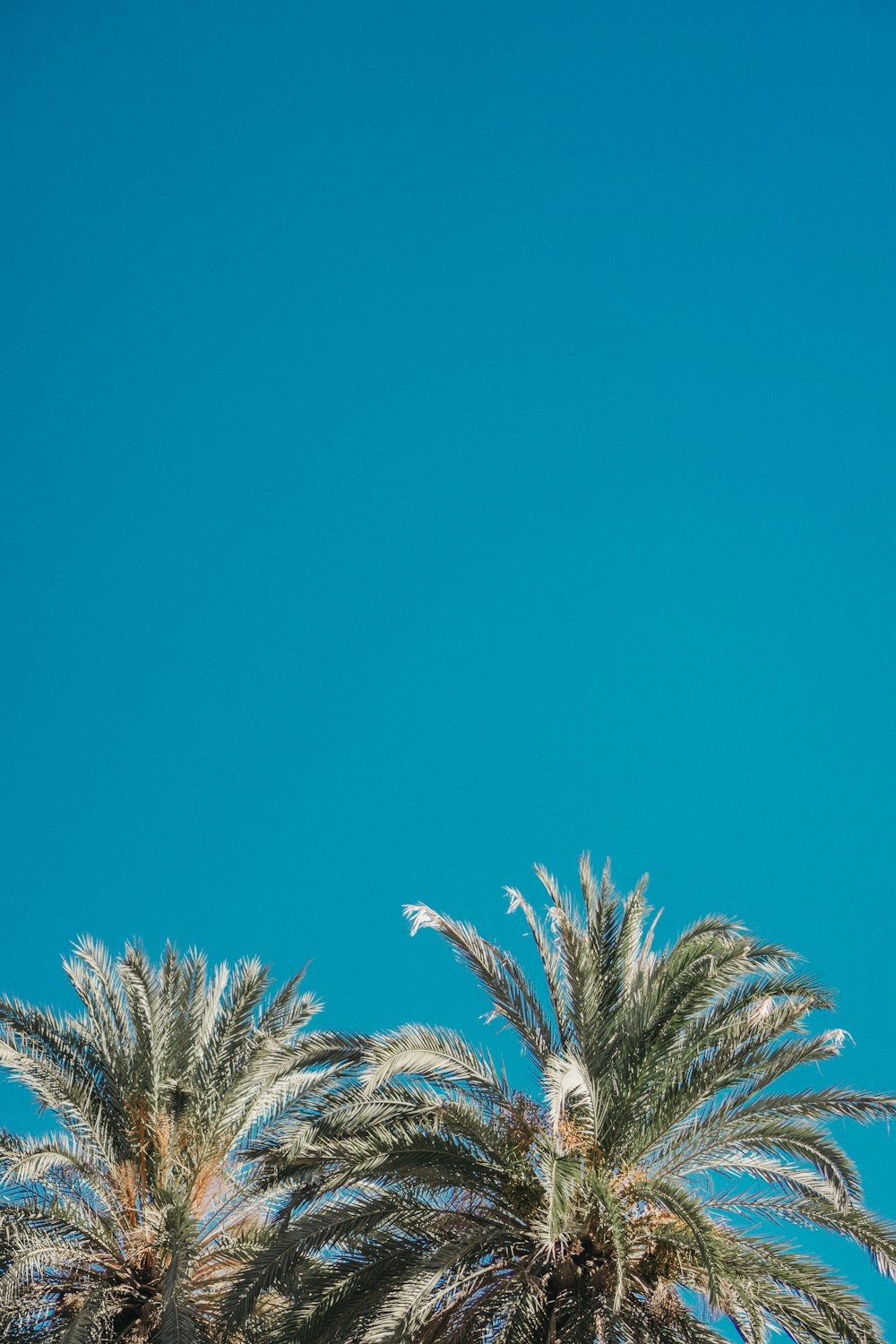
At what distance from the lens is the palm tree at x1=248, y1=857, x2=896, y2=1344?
14.4m

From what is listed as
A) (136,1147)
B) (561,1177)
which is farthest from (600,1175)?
(136,1147)

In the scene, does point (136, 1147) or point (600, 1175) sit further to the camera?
point (136, 1147)

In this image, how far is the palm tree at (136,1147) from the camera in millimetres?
17250

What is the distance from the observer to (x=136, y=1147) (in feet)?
60.0

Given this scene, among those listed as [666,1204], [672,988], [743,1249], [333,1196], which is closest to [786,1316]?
[743,1249]

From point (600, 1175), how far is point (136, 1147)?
6462 mm

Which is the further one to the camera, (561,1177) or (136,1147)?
(136,1147)

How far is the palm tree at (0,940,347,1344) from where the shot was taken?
1725 centimetres

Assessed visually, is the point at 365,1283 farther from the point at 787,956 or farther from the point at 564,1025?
the point at 787,956

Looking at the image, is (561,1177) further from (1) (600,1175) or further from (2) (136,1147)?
(2) (136,1147)

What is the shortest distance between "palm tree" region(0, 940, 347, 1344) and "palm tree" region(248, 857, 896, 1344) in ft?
6.16

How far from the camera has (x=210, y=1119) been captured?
18438 millimetres

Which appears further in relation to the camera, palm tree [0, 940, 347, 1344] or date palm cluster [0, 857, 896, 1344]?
palm tree [0, 940, 347, 1344]

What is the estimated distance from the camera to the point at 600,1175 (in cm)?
1473
